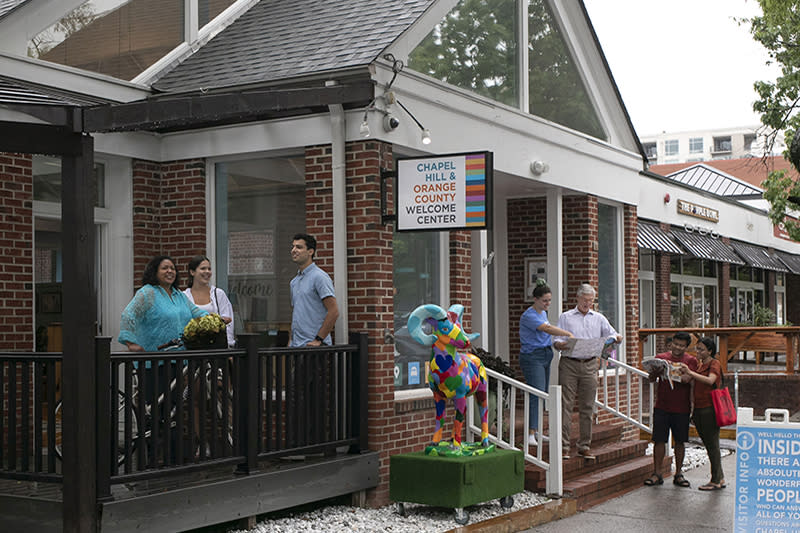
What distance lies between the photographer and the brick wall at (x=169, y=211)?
9.69 m

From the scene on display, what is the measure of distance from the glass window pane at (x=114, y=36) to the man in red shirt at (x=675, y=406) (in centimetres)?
609

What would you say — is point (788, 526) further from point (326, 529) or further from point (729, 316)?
point (729, 316)

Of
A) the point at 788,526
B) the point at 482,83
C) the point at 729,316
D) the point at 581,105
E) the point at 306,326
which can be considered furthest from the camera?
the point at 729,316

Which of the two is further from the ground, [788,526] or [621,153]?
[621,153]

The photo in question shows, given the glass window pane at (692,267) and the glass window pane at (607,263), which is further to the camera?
the glass window pane at (692,267)

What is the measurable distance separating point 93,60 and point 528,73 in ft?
15.9

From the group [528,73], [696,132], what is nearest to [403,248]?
[528,73]

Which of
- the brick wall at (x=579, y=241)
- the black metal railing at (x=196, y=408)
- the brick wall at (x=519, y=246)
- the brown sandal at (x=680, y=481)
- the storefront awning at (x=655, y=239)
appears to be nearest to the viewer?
the black metal railing at (x=196, y=408)

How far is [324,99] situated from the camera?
7.35m

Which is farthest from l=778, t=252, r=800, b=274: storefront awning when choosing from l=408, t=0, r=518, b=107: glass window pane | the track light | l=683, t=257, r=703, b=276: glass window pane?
the track light

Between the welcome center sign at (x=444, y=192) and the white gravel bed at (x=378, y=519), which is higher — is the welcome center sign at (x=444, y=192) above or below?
above

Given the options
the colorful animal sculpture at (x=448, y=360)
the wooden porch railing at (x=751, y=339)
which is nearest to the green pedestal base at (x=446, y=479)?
the colorful animal sculpture at (x=448, y=360)

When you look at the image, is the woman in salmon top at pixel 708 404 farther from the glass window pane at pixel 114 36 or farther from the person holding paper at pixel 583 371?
the glass window pane at pixel 114 36

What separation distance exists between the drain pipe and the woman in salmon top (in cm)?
379
